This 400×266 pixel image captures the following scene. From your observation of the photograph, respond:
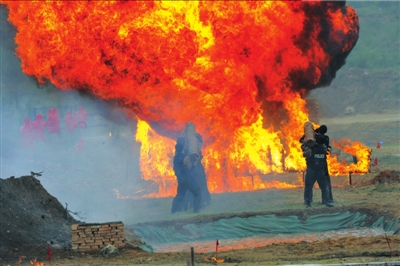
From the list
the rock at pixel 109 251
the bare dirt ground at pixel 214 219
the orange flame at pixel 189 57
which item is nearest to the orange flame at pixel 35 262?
the bare dirt ground at pixel 214 219

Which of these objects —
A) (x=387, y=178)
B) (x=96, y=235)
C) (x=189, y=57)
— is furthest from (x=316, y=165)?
(x=96, y=235)

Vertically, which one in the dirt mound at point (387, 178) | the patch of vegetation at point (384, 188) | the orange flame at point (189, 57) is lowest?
the patch of vegetation at point (384, 188)

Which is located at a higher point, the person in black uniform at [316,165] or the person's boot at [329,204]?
the person in black uniform at [316,165]

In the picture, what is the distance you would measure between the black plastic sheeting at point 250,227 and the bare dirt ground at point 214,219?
388mm

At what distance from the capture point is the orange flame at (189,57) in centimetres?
2867

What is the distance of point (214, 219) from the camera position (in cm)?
2209

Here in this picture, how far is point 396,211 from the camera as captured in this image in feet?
68.9

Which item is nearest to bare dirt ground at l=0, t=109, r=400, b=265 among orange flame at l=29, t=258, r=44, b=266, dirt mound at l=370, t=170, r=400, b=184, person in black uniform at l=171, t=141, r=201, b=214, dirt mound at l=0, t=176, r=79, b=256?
dirt mound at l=0, t=176, r=79, b=256

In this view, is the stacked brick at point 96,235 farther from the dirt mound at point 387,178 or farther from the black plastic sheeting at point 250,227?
the dirt mound at point 387,178

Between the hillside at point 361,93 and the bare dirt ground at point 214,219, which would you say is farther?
the hillside at point 361,93

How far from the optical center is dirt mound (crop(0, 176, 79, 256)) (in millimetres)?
18078

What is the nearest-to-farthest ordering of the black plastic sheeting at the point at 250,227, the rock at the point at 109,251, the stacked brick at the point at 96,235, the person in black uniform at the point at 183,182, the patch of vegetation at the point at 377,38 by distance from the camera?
the rock at the point at 109,251
the stacked brick at the point at 96,235
the black plastic sheeting at the point at 250,227
the person in black uniform at the point at 183,182
the patch of vegetation at the point at 377,38

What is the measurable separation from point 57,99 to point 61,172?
36.2 feet

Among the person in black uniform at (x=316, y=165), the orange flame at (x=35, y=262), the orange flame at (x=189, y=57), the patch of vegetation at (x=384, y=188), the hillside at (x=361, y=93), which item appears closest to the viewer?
the orange flame at (x=35, y=262)
